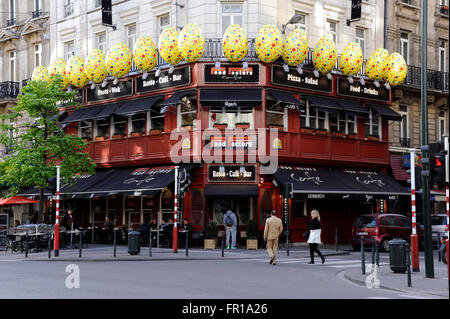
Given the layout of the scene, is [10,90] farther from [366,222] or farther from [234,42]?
[366,222]

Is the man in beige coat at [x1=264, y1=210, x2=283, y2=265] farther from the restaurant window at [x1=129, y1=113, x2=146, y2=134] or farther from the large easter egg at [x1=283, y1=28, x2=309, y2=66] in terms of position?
the restaurant window at [x1=129, y1=113, x2=146, y2=134]

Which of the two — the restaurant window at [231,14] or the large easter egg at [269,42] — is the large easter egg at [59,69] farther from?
the large easter egg at [269,42]

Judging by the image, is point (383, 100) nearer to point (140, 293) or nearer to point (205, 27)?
point (205, 27)

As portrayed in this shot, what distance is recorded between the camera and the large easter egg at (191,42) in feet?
92.6

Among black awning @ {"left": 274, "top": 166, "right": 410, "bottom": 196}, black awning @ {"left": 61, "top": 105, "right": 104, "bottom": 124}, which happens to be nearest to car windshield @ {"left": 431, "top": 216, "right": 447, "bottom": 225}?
black awning @ {"left": 274, "top": 166, "right": 410, "bottom": 196}

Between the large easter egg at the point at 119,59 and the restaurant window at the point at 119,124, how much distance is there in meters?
2.34

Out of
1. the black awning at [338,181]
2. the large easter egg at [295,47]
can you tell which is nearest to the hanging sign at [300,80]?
the large easter egg at [295,47]

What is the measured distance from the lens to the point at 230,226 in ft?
89.7

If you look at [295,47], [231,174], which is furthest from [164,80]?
[295,47]

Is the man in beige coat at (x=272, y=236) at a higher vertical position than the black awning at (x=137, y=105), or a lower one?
lower

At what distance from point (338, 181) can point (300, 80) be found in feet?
14.9

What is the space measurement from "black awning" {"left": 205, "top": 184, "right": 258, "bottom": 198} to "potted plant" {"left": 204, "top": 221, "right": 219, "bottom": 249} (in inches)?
54.0

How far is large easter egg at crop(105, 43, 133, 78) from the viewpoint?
3108cm
